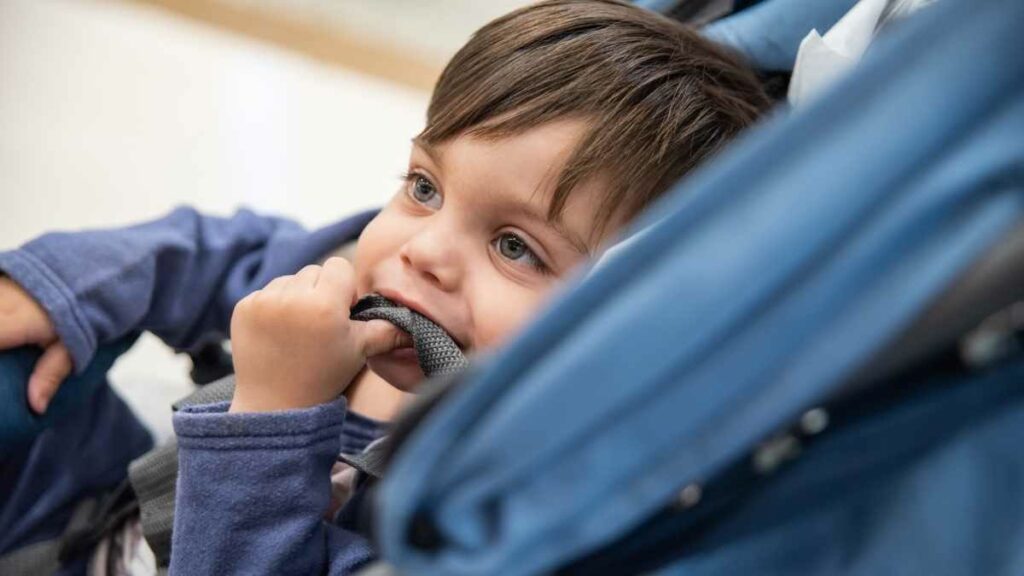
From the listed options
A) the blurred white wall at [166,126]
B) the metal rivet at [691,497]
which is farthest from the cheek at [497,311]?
the blurred white wall at [166,126]

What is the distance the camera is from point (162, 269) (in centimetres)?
74

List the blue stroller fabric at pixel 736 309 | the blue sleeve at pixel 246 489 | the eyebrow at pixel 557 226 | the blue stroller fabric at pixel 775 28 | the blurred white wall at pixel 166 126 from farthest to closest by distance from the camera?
the blurred white wall at pixel 166 126
the blue stroller fabric at pixel 775 28
the eyebrow at pixel 557 226
the blue sleeve at pixel 246 489
the blue stroller fabric at pixel 736 309

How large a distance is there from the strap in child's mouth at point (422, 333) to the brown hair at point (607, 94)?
0.11 metres

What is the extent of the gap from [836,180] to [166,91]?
132 cm

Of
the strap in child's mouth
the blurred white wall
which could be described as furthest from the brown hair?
the blurred white wall

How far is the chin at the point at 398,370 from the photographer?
0.58m

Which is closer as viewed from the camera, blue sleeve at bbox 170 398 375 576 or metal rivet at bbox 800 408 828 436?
metal rivet at bbox 800 408 828 436

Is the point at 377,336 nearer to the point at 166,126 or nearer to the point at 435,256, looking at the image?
the point at 435,256

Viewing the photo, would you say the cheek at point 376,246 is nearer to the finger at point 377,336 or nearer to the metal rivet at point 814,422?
the finger at point 377,336

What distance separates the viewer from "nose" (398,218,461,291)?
57cm

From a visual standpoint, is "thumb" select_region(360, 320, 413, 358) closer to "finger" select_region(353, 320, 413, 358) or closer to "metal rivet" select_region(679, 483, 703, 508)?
"finger" select_region(353, 320, 413, 358)

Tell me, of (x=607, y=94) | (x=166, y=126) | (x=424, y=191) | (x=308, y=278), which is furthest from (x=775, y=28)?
(x=166, y=126)

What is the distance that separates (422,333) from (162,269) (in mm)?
304

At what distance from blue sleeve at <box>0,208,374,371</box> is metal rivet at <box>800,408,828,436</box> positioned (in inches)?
18.9
